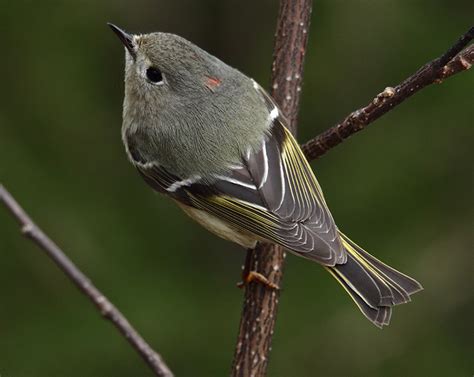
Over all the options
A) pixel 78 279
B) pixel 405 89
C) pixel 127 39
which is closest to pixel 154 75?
pixel 127 39

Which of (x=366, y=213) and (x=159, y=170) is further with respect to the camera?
(x=366, y=213)

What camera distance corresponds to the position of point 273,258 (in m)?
2.33

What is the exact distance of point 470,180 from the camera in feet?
9.61

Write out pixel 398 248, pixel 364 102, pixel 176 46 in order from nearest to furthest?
pixel 176 46
pixel 398 248
pixel 364 102

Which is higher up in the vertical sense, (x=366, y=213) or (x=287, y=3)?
(x=287, y=3)

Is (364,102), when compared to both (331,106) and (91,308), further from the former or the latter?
(91,308)

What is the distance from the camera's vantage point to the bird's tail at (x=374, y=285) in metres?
2.19

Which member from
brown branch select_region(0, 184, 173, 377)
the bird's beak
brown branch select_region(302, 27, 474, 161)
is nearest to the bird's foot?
brown branch select_region(302, 27, 474, 161)

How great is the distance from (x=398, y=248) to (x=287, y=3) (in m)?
0.92

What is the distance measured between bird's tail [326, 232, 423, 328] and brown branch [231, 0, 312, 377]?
0.18 m

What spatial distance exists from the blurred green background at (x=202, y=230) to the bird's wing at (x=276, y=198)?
570 mm

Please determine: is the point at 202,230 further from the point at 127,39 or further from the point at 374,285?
the point at 374,285

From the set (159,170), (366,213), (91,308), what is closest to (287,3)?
(159,170)

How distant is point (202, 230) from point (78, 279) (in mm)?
1768
